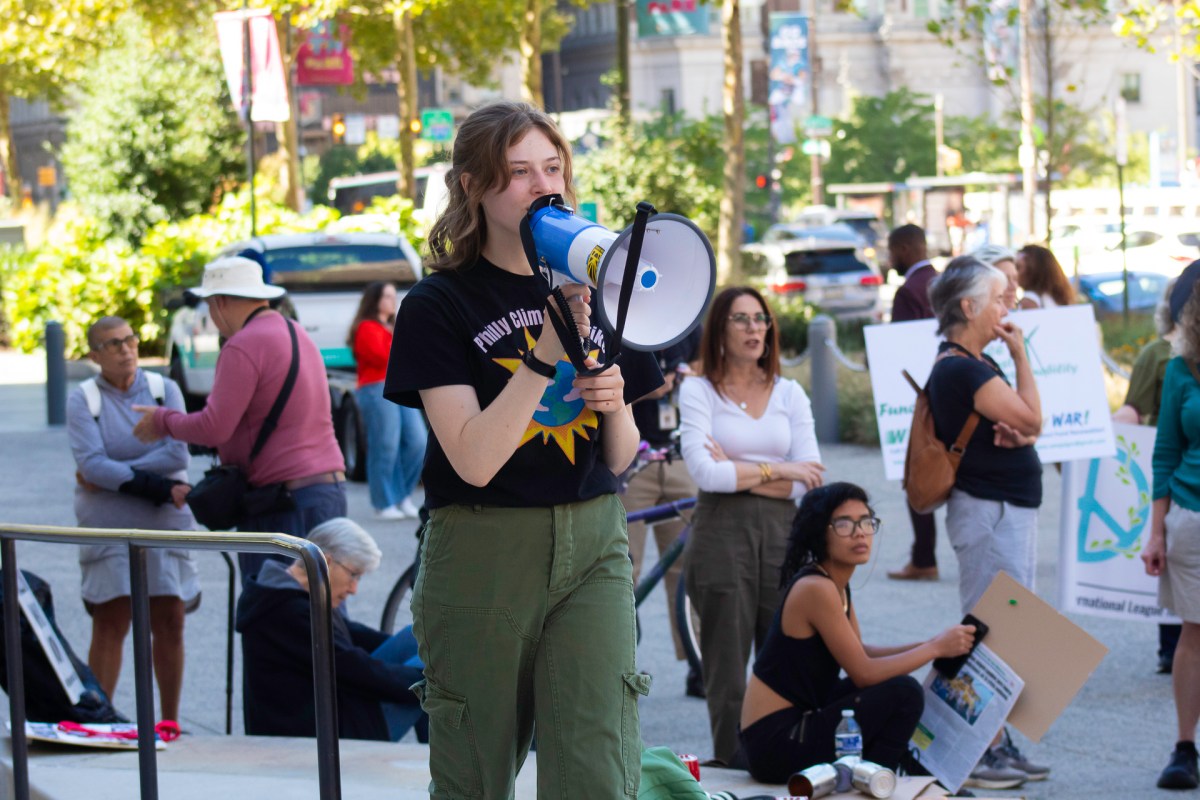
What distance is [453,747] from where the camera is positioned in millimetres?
3201

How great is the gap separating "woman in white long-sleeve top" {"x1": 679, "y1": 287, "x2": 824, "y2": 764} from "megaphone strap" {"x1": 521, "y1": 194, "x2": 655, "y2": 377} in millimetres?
3016

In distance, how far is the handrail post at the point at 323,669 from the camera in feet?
11.5

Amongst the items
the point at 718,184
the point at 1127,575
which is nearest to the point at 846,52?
the point at 718,184

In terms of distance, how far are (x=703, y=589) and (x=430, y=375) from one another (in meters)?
3.12

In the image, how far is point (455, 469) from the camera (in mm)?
3121

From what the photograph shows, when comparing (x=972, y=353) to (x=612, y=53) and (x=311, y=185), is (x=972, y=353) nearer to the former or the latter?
(x=311, y=185)

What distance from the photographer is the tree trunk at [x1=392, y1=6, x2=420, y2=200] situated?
32.1 m

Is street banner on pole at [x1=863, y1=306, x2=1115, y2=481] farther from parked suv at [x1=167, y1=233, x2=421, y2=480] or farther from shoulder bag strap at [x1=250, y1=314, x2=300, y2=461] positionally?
parked suv at [x1=167, y1=233, x2=421, y2=480]

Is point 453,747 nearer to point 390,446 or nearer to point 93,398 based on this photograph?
point 93,398

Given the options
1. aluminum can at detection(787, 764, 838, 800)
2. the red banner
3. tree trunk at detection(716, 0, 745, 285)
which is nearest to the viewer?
aluminum can at detection(787, 764, 838, 800)

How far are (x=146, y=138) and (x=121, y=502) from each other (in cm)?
2158

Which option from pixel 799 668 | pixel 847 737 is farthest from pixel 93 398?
pixel 847 737

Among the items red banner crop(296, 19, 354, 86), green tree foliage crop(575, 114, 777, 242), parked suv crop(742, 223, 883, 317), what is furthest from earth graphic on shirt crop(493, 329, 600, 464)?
red banner crop(296, 19, 354, 86)

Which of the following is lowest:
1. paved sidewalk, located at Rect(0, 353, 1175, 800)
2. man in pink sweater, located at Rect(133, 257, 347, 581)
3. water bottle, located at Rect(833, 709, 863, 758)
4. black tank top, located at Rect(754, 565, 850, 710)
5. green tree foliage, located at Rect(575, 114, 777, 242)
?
paved sidewalk, located at Rect(0, 353, 1175, 800)
